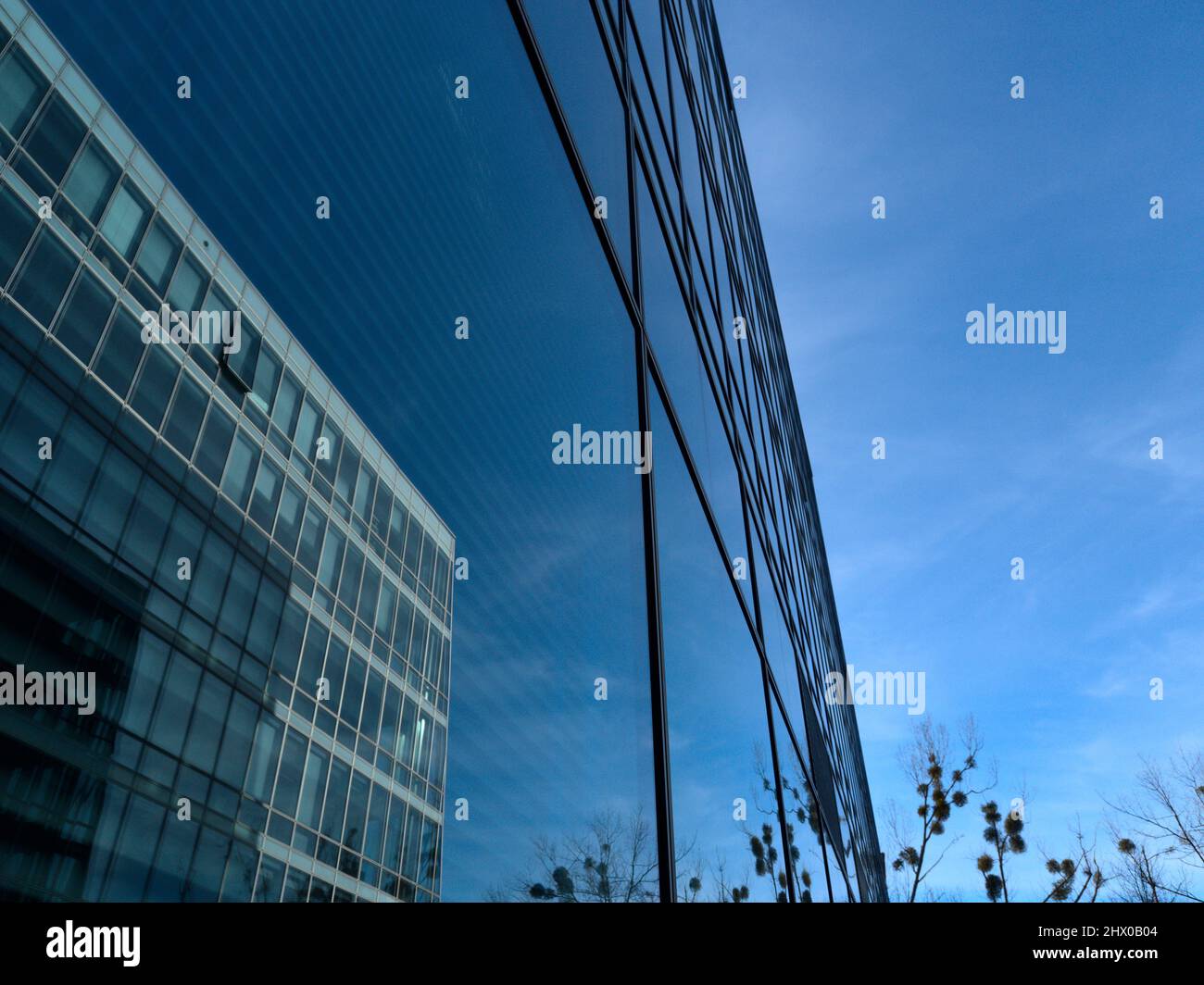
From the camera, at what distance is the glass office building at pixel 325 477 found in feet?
4.71

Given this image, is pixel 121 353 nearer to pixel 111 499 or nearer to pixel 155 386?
pixel 155 386

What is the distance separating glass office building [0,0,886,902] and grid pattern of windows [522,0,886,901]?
209 millimetres

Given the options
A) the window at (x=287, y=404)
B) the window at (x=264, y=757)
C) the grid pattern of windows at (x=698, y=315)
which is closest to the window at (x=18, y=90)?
the window at (x=287, y=404)

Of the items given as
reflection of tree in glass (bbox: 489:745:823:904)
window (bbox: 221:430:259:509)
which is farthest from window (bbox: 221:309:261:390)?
reflection of tree in glass (bbox: 489:745:823:904)

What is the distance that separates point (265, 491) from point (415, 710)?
782 millimetres

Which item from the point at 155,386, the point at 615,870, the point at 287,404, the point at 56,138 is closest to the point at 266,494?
the point at 287,404

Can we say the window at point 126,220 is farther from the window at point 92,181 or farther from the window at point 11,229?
the window at point 11,229

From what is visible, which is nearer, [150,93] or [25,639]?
[25,639]

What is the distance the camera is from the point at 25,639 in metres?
1.36

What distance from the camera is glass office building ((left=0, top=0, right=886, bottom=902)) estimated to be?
4.71ft

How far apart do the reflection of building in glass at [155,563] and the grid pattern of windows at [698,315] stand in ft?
9.44

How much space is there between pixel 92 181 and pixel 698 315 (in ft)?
25.7
